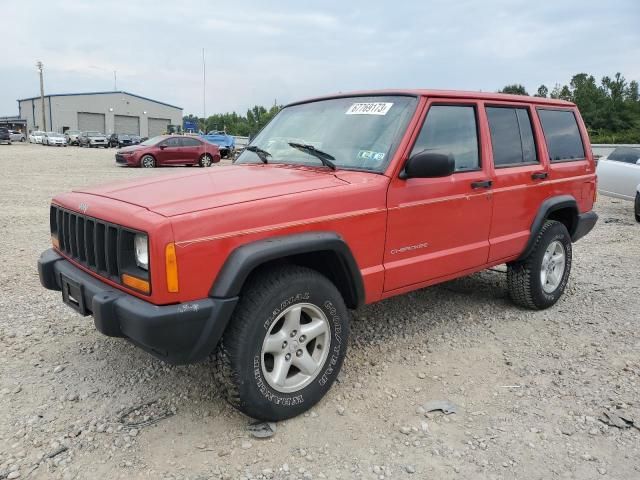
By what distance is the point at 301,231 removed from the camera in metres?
2.87

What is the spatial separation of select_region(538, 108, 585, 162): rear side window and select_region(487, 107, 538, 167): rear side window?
29cm

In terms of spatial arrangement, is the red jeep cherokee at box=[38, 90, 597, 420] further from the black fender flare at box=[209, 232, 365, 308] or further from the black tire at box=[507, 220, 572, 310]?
the black tire at box=[507, 220, 572, 310]

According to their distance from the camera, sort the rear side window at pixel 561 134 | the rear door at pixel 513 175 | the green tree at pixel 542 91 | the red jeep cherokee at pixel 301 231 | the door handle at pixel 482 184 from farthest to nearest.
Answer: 1. the green tree at pixel 542 91
2. the rear side window at pixel 561 134
3. the rear door at pixel 513 175
4. the door handle at pixel 482 184
5. the red jeep cherokee at pixel 301 231

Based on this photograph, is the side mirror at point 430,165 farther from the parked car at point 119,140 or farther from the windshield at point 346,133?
the parked car at point 119,140

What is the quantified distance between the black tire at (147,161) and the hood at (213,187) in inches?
696

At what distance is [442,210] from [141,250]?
2.07m

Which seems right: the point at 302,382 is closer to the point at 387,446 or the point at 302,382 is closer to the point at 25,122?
the point at 387,446

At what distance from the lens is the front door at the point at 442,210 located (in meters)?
3.38

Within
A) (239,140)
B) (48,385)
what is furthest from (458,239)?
(239,140)

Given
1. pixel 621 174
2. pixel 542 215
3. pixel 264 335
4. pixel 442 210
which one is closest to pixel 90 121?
pixel 621 174

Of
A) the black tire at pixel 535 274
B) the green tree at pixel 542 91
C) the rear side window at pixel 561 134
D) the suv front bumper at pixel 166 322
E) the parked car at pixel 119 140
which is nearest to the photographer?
the suv front bumper at pixel 166 322

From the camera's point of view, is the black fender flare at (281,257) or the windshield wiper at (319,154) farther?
the windshield wiper at (319,154)

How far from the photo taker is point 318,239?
2.87m

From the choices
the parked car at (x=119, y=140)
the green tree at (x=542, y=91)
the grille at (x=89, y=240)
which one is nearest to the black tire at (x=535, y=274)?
the grille at (x=89, y=240)
